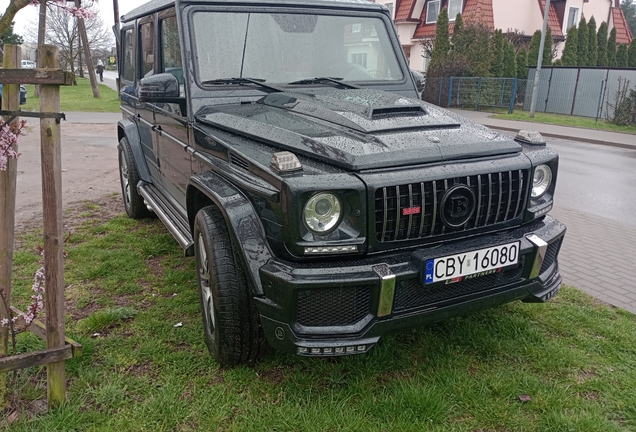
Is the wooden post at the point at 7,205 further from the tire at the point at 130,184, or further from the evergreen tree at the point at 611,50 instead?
the evergreen tree at the point at 611,50

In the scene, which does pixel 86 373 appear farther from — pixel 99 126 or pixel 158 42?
pixel 99 126

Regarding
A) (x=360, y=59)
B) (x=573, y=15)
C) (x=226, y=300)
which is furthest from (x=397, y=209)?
(x=573, y=15)

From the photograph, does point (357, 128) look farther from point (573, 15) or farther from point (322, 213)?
point (573, 15)

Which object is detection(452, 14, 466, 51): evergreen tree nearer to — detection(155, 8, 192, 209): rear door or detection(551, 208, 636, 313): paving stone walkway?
detection(551, 208, 636, 313): paving stone walkway

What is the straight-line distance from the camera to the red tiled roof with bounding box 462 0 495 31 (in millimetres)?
28781

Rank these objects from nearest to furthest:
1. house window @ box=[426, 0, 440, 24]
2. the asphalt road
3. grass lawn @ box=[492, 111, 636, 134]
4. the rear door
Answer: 1. the rear door
2. the asphalt road
3. grass lawn @ box=[492, 111, 636, 134]
4. house window @ box=[426, 0, 440, 24]

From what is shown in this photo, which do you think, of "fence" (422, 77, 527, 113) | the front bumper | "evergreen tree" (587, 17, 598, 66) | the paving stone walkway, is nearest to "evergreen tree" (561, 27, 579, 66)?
"evergreen tree" (587, 17, 598, 66)

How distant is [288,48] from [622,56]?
30993 millimetres

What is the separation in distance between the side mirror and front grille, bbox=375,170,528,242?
5.59ft

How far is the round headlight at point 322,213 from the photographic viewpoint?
245 centimetres

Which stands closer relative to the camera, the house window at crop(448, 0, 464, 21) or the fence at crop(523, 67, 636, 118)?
the fence at crop(523, 67, 636, 118)

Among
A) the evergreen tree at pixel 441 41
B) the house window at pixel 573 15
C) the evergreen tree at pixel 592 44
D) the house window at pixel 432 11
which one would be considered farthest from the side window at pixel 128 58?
the house window at pixel 573 15

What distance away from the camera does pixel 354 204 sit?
2480 millimetres

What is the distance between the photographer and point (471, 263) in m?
2.69
